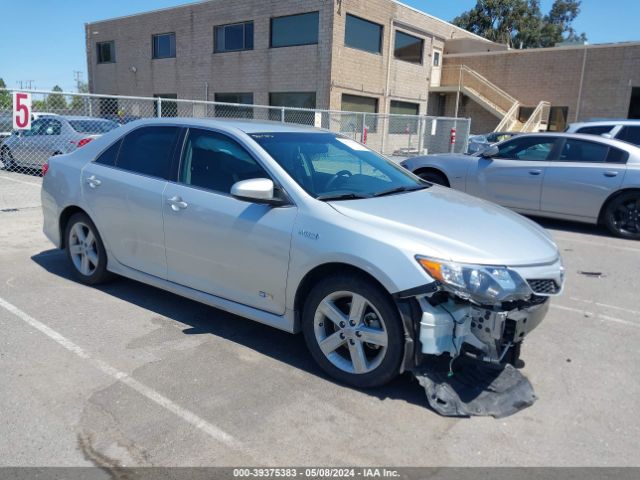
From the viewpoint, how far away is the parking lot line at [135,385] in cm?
290

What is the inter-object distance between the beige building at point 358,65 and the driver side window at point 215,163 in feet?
60.0

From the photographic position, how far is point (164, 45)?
92.3ft

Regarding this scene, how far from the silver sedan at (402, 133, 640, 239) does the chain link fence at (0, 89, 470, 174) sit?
3.65 metres

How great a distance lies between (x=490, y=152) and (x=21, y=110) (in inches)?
293

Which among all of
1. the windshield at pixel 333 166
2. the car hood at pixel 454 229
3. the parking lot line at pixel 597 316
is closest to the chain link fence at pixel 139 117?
the windshield at pixel 333 166

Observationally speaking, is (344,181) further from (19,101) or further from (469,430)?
(19,101)

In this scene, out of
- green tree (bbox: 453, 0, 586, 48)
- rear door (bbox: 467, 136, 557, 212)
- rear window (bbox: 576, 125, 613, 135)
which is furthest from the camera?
green tree (bbox: 453, 0, 586, 48)

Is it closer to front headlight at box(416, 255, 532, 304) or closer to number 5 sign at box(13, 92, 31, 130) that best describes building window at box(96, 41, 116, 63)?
number 5 sign at box(13, 92, 31, 130)

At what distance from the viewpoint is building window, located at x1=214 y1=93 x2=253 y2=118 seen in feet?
79.6

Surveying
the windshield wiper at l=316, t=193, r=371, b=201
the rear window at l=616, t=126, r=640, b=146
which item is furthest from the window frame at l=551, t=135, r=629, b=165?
the windshield wiper at l=316, t=193, r=371, b=201

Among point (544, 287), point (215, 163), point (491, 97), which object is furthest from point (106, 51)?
point (544, 287)

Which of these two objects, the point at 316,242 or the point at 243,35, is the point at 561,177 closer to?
the point at 316,242

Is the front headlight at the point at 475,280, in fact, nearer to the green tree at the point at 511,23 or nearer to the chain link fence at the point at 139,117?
the chain link fence at the point at 139,117

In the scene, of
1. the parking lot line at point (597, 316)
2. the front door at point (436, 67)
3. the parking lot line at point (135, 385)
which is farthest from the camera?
the front door at point (436, 67)
